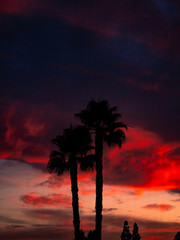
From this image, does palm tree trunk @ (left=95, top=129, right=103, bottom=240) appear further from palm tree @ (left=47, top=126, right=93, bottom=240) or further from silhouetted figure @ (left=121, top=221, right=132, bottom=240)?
silhouetted figure @ (left=121, top=221, right=132, bottom=240)

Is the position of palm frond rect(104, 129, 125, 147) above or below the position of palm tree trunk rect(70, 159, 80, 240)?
above

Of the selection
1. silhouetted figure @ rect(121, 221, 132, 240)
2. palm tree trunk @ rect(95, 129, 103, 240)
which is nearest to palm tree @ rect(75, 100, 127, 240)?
palm tree trunk @ rect(95, 129, 103, 240)

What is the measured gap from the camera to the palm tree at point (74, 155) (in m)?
42.5

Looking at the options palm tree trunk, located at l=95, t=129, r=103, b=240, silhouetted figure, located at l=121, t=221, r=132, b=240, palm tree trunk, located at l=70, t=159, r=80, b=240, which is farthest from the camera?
silhouetted figure, located at l=121, t=221, r=132, b=240

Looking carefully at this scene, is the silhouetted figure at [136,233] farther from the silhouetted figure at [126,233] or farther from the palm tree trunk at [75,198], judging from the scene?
the palm tree trunk at [75,198]

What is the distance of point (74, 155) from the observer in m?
44.1

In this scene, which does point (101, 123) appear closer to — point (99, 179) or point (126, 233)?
point (99, 179)

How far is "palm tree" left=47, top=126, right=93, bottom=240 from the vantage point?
140ft

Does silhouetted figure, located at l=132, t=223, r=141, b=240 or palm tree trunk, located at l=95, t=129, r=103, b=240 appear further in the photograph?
silhouetted figure, located at l=132, t=223, r=141, b=240

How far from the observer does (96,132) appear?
41.3 meters

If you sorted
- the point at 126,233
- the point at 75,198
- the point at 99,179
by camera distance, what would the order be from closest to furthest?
the point at 99,179, the point at 75,198, the point at 126,233

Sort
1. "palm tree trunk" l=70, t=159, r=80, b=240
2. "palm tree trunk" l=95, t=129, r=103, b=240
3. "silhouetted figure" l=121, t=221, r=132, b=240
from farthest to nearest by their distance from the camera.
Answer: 1. "silhouetted figure" l=121, t=221, r=132, b=240
2. "palm tree trunk" l=70, t=159, r=80, b=240
3. "palm tree trunk" l=95, t=129, r=103, b=240

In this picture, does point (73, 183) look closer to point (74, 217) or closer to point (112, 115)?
point (74, 217)

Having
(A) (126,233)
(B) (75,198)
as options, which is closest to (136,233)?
(A) (126,233)
